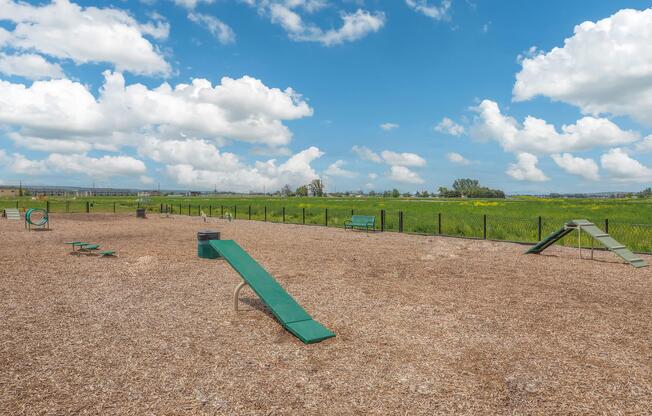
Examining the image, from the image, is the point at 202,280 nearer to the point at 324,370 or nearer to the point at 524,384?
the point at 324,370

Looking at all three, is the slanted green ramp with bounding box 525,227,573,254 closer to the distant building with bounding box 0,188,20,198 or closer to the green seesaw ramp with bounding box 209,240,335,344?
the green seesaw ramp with bounding box 209,240,335,344

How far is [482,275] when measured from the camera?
9.68m

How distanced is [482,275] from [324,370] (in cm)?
645

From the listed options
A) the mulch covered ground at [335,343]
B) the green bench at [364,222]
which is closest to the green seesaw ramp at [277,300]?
the mulch covered ground at [335,343]

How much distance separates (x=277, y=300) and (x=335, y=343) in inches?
51.5

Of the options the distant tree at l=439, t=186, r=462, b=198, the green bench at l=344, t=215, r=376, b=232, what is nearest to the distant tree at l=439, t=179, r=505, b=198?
the distant tree at l=439, t=186, r=462, b=198

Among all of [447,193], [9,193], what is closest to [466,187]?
[447,193]

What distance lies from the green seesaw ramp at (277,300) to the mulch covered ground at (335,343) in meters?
0.17

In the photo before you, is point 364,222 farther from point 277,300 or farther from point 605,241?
point 277,300

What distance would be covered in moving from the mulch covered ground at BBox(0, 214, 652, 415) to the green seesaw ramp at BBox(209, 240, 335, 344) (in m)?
0.17

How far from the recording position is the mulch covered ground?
12.6ft

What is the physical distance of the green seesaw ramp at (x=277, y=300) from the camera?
17.9ft

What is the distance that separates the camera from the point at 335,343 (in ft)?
17.2

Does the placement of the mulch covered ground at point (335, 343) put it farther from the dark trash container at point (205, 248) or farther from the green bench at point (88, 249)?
the green bench at point (88, 249)
